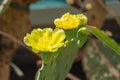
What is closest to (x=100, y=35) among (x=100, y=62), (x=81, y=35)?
(x=81, y=35)

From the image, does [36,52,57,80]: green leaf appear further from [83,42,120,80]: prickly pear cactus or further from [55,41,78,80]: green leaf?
[83,42,120,80]: prickly pear cactus

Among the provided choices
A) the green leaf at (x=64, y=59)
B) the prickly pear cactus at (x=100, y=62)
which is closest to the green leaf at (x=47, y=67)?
the green leaf at (x=64, y=59)

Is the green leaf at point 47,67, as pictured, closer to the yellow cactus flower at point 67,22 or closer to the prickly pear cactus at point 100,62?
the yellow cactus flower at point 67,22

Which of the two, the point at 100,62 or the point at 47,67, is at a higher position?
the point at 47,67

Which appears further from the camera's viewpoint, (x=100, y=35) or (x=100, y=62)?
(x=100, y=62)

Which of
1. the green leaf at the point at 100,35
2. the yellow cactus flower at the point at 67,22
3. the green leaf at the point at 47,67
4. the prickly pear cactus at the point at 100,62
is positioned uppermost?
the yellow cactus flower at the point at 67,22

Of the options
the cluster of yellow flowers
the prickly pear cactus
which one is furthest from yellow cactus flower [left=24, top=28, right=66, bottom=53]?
the prickly pear cactus

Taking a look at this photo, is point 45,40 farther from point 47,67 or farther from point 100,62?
point 100,62
